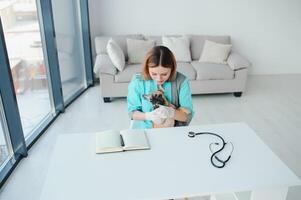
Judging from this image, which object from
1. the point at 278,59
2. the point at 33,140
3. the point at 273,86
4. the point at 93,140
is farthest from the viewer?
the point at 278,59

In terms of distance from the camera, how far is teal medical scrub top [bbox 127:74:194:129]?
72.6 inches

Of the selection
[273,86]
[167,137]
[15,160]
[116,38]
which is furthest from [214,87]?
[15,160]

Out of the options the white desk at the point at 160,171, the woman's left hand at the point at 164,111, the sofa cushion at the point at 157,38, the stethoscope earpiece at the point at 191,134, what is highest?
the sofa cushion at the point at 157,38

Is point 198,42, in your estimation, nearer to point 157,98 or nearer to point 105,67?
point 105,67

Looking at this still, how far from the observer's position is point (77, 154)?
1468 mm

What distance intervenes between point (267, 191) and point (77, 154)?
985mm

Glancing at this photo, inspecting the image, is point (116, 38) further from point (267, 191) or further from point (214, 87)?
point (267, 191)

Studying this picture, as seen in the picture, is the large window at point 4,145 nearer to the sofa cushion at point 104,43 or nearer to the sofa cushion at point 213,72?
the sofa cushion at point 104,43

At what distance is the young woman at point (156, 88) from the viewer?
1.71 m

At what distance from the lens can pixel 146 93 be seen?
6.11ft

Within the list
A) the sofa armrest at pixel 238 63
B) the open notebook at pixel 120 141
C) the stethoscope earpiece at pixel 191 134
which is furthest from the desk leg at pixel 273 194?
the sofa armrest at pixel 238 63

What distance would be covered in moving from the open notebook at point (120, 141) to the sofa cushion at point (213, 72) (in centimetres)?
233

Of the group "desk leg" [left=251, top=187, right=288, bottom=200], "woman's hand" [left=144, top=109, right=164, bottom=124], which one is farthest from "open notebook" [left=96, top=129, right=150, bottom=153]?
"desk leg" [left=251, top=187, right=288, bottom=200]

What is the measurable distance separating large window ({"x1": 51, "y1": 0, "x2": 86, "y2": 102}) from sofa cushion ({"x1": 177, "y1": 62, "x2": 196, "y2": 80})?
1498mm
